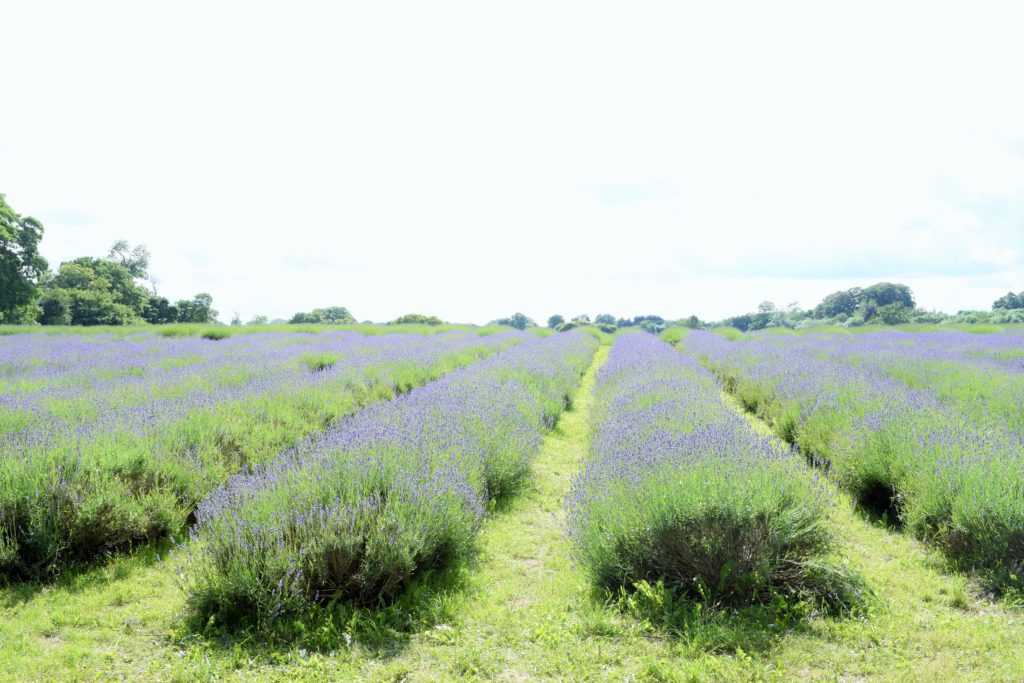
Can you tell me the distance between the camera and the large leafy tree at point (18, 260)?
2539 cm

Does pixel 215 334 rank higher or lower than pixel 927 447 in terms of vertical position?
higher

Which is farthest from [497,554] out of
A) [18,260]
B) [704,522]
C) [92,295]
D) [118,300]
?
[118,300]

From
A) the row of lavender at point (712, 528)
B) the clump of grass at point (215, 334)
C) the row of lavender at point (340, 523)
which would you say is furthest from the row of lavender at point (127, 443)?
the clump of grass at point (215, 334)

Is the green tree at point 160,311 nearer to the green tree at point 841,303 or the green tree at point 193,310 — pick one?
the green tree at point 193,310

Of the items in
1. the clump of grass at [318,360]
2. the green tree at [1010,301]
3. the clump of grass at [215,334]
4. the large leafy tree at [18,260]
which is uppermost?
the large leafy tree at [18,260]

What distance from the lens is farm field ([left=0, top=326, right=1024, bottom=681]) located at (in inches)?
105

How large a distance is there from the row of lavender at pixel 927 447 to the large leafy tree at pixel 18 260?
107ft

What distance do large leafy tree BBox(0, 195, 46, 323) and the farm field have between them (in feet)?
92.0

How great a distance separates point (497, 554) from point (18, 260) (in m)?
33.5

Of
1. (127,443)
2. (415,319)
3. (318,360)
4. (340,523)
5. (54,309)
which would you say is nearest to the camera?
(340,523)

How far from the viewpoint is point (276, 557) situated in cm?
288

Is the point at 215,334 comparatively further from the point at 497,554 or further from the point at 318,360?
the point at 497,554

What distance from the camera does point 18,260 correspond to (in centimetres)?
2659

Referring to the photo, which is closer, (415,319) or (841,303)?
(415,319)
